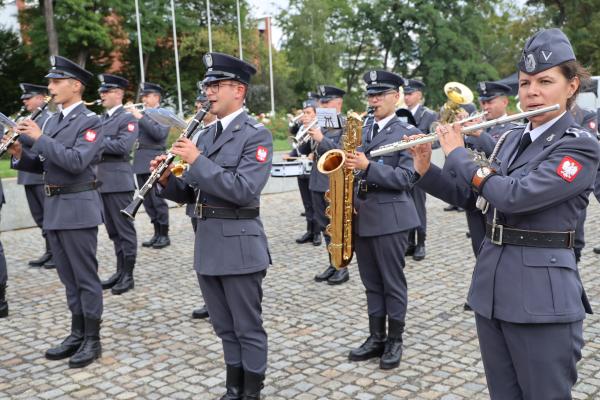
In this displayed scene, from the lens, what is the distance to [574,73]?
9.19 ft

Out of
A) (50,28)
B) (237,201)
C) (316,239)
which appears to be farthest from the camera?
(50,28)

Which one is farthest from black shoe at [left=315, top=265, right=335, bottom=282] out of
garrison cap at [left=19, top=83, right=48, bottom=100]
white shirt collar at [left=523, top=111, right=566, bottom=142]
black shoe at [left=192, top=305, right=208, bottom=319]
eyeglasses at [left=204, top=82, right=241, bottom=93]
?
garrison cap at [left=19, top=83, right=48, bottom=100]

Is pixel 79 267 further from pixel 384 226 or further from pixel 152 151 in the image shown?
pixel 152 151

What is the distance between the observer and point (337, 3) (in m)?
44.8

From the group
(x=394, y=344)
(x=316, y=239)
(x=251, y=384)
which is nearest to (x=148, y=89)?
(x=316, y=239)

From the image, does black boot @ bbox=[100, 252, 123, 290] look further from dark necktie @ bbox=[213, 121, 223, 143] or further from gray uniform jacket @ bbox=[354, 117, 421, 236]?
dark necktie @ bbox=[213, 121, 223, 143]

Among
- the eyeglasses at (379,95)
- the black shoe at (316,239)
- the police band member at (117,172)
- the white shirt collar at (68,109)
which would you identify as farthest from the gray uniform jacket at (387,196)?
the black shoe at (316,239)

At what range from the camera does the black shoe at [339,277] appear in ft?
24.6

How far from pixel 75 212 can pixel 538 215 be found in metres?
3.90

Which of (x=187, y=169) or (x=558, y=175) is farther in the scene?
(x=187, y=169)

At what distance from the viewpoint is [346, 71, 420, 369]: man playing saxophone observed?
198 inches

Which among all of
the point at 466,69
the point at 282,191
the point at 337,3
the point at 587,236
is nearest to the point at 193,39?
the point at 337,3

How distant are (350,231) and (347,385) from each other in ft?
4.04

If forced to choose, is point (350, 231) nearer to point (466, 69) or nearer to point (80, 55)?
point (80, 55)
